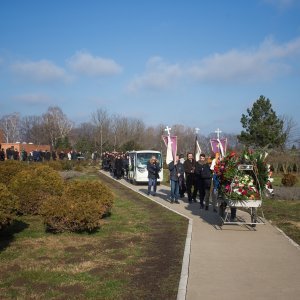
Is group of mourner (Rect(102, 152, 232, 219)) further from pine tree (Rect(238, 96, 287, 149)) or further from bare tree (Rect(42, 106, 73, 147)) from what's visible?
bare tree (Rect(42, 106, 73, 147))

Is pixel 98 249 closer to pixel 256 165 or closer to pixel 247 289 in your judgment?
pixel 247 289

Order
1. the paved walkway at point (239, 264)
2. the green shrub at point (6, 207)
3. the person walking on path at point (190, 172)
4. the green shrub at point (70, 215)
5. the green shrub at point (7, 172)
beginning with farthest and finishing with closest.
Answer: the person walking on path at point (190, 172) → the green shrub at point (7, 172) → the green shrub at point (70, 215) → the green shrub at point (6, 207) → the paved walkway at point (239, 264)

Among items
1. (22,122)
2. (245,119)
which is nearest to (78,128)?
(22,122)

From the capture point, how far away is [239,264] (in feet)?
23.9

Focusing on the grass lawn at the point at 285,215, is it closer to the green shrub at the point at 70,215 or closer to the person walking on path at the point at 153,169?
the green shrub at the point at 70,215

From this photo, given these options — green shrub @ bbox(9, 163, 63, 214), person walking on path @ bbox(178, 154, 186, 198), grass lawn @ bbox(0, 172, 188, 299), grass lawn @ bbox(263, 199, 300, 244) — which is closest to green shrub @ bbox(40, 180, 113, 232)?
grass lawn @ bbox(0, 172, 188, 299)

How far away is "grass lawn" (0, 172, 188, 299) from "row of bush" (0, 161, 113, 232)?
0.35 meters

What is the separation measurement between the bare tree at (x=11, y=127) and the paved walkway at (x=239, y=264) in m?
90.0

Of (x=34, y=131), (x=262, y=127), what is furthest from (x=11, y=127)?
(x=262, y=127)

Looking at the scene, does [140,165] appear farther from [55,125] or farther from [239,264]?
[55,125]

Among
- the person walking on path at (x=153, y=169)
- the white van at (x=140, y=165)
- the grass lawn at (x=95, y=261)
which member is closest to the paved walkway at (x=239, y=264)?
the grass lawn at (x=95, y=261)

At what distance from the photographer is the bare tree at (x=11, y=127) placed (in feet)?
312

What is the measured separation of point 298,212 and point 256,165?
4494 millimetres

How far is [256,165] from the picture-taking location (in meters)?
11.0
